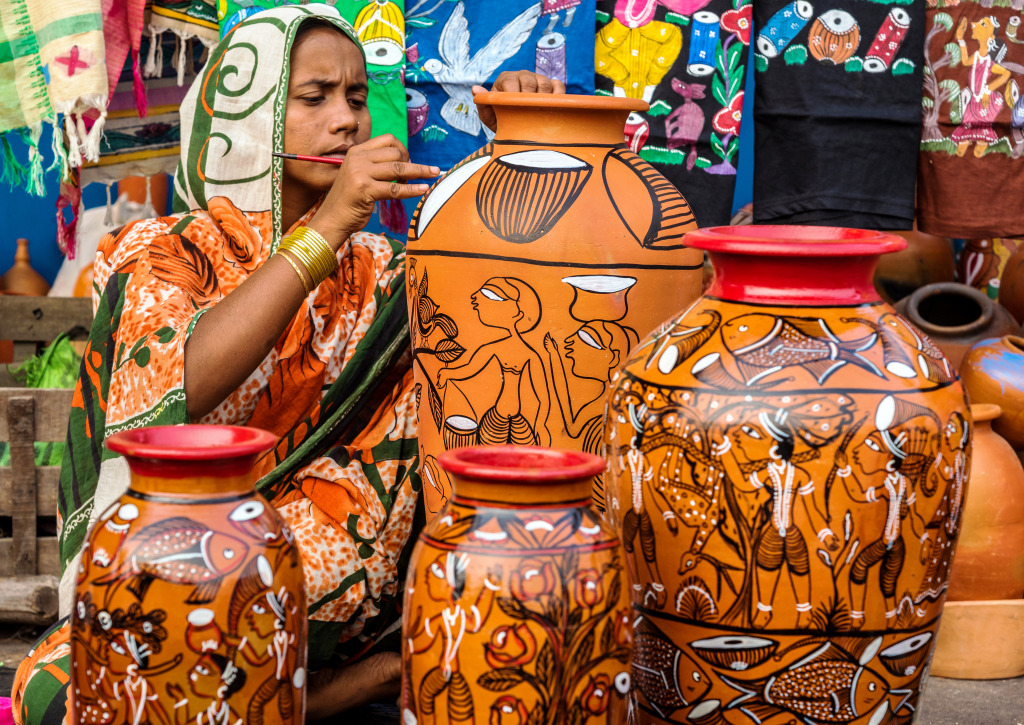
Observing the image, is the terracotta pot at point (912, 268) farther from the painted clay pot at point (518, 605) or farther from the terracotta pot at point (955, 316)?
the painted clay pot at point (518, 605)

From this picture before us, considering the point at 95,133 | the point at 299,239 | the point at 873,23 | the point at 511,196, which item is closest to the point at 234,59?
A: the point at 95,133

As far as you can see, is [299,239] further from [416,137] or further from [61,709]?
[416,137]

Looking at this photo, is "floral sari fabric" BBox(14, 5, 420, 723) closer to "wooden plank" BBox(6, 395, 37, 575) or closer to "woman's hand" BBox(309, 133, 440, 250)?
"woman's hand" BBox(309, 133, 440, 250)

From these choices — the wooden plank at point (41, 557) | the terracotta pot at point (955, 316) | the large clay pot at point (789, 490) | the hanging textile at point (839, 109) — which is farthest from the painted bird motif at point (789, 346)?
the wooden plank at point (41, 557)

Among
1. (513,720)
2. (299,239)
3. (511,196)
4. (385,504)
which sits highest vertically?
(511,196)

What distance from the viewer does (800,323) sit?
1232 mm

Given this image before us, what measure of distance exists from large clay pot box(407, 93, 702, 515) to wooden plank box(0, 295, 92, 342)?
1992mm

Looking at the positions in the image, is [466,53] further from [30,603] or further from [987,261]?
[987,261]

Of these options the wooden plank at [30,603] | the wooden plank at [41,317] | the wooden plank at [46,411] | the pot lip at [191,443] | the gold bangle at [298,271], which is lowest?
the wooden plank at [30,603]

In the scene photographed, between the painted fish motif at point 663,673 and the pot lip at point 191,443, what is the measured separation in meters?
0.50

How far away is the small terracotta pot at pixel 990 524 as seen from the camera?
2.29m

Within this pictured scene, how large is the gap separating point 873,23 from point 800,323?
1574 mm

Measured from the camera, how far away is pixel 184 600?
1110 mm

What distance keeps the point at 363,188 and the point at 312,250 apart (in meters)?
0.13
